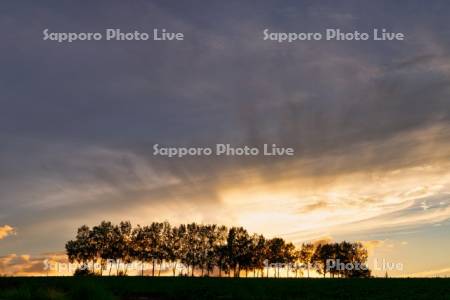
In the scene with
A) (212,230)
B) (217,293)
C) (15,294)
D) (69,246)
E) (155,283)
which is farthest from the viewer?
(212,230)

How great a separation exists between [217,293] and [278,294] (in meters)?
5.12

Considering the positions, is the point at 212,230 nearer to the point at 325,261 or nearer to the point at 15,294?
the point at 325,261

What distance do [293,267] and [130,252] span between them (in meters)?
52.4

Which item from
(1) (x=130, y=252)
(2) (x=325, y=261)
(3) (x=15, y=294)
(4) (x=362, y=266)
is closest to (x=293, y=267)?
(2) (x=325, y=261)

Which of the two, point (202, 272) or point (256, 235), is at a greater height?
point (256, 235)

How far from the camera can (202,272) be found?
506ft

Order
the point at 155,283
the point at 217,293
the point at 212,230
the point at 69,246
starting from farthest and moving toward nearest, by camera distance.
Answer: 1. the point at 212,230
2. the point at 69,246
3. the point at 155,283
4. the point at 217,293

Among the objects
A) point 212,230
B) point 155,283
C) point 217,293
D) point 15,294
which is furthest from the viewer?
point 212,230

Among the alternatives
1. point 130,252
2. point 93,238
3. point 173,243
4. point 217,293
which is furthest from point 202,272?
point 217,293

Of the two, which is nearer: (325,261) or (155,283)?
(155,283)

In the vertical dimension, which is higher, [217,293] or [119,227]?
[119,227]

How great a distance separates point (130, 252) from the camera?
481ft

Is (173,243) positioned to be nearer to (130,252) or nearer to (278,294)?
(130,252)

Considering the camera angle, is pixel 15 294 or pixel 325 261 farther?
pixel 325 261
